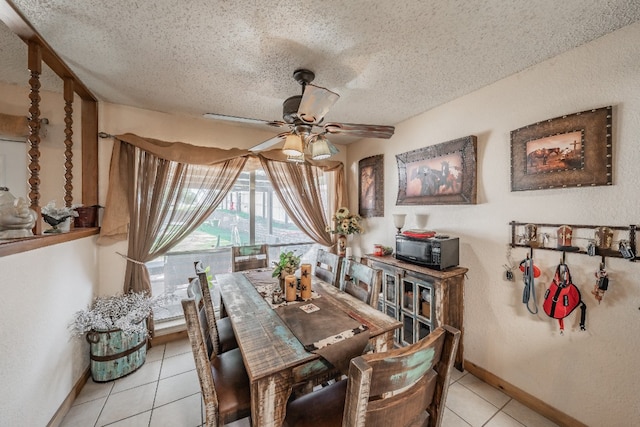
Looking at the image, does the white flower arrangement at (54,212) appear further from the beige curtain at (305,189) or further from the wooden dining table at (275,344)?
the beige curtain at (305,189)

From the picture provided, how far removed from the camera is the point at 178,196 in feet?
8.82

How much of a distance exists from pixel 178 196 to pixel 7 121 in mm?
1391

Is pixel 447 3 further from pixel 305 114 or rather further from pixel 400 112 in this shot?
pixel 400 112

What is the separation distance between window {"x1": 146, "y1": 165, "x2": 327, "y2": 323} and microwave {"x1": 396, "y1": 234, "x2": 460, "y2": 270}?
168cm

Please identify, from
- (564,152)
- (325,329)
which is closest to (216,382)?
(325,329)

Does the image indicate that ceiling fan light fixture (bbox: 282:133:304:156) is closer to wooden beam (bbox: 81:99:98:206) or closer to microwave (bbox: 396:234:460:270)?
microwave (bbox: 396:234:460:270)

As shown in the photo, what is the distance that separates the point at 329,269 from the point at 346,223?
96 centimetres

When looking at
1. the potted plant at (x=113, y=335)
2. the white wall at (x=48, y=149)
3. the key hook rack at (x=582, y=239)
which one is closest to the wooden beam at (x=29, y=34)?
the white wall at (x=48, y=149)

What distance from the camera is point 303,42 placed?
1513mm

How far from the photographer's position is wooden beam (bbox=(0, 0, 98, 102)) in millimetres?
1272

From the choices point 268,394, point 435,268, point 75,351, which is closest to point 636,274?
point 435,268

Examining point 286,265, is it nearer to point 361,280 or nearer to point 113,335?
point 361,280

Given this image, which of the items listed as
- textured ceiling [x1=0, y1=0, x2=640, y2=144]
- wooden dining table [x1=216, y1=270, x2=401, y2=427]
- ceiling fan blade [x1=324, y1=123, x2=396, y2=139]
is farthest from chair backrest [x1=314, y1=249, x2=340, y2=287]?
textured ceiling [x1=0, y1=0, x2=640, y2=144]

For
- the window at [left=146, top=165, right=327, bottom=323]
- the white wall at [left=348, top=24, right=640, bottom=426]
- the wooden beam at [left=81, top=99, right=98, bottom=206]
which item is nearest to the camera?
the white wall at [left=348, top=24, right=640, bottom=426]
